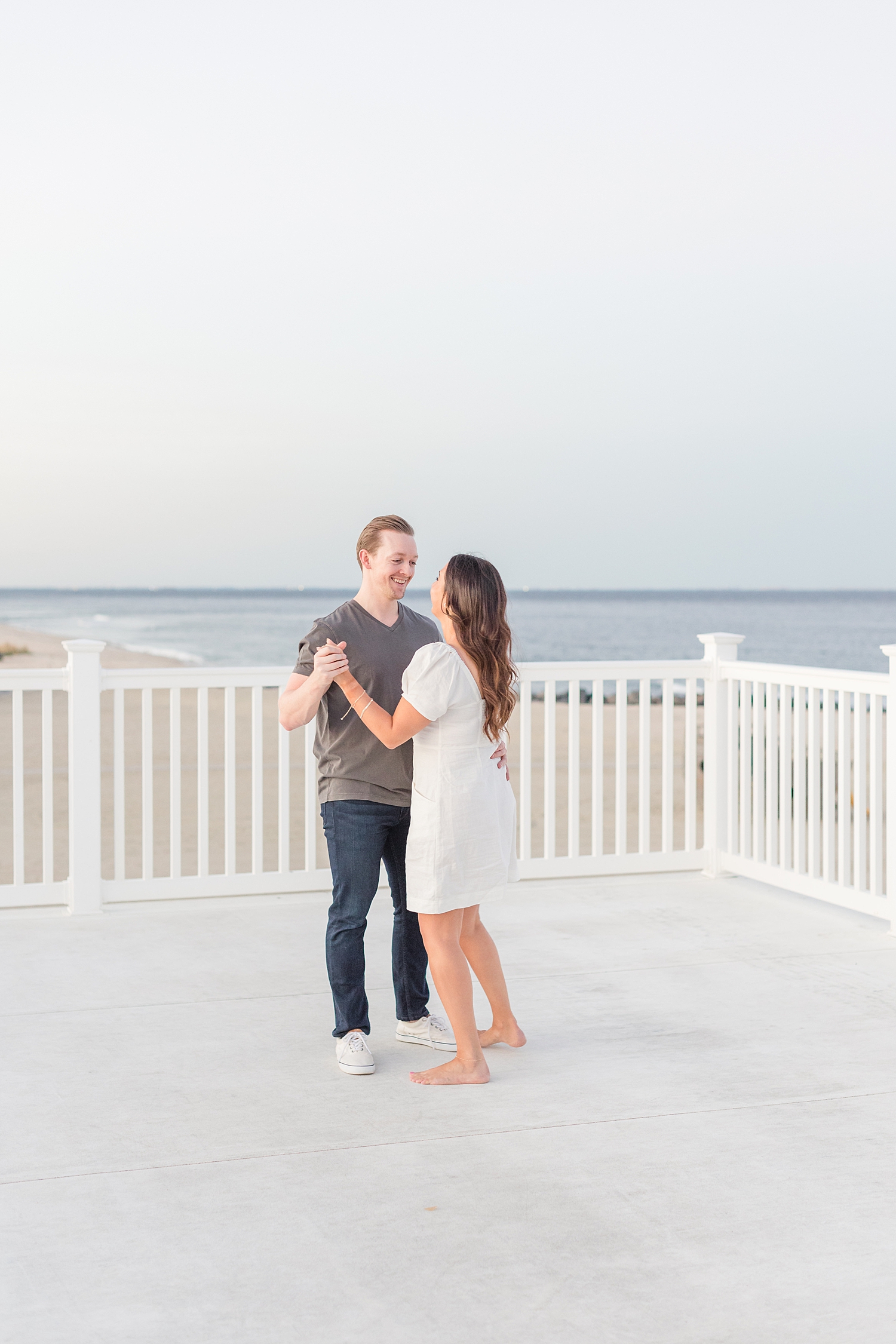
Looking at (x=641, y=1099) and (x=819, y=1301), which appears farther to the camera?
(x=641, y=1099)

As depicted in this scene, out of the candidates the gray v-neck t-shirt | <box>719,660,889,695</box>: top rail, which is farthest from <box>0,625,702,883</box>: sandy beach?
the gray v-neck t-shirt

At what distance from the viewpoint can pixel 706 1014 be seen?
343 cm

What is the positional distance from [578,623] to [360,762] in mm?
42723

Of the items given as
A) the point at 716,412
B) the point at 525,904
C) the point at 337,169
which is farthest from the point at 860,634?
the point at 525,904

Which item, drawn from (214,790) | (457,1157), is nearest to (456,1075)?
(457,1157)

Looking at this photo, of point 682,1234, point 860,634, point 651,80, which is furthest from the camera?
point 860,634

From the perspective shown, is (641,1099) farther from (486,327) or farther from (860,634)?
(860,634)

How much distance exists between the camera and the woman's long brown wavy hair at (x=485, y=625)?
9.21 feet

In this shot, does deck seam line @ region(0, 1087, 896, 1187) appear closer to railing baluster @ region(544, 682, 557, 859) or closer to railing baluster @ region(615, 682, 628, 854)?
railing baluster @ region(615, 682, 628, 854)

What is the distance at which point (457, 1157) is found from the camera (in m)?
2.47

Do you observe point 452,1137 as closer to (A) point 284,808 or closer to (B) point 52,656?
(A) point 284,808

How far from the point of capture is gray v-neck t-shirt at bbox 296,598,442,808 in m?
3.00

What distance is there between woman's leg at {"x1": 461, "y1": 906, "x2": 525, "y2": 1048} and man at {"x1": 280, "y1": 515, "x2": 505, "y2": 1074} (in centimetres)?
26

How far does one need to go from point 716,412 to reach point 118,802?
86.5 feet
